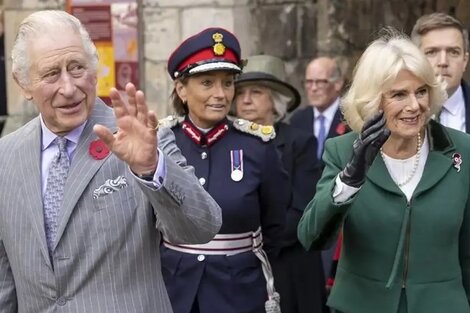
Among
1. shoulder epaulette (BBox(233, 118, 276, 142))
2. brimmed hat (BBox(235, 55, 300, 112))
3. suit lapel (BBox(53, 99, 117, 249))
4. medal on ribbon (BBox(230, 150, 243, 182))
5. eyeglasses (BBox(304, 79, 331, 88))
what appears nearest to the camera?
suit lapel (BBox(53, 99, 117, 249))

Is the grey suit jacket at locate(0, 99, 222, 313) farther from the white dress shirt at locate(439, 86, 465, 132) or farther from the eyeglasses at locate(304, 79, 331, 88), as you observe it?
the eyeglasses at locate(304, 79, 331, 88)

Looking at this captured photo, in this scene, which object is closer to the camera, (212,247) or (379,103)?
(379,103)

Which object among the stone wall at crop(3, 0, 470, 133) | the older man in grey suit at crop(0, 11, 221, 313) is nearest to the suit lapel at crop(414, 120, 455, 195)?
the older man in grey suit at crop(0, 11, 221, 313)

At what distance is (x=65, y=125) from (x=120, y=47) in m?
4.73

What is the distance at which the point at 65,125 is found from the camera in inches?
132

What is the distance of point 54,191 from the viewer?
3.39 m

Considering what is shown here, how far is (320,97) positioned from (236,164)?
3.63 metres

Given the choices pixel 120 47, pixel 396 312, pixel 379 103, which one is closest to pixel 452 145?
pixel 379 103

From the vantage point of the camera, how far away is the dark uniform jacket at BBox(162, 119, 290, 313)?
15.4 ft

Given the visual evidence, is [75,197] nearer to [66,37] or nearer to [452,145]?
[66,37]

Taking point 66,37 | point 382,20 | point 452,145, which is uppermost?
point 382,20

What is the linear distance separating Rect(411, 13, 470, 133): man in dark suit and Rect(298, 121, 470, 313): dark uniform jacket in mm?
1135

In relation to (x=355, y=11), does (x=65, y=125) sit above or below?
below

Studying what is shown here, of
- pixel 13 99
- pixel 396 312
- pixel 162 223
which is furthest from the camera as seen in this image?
pixel 13 99
